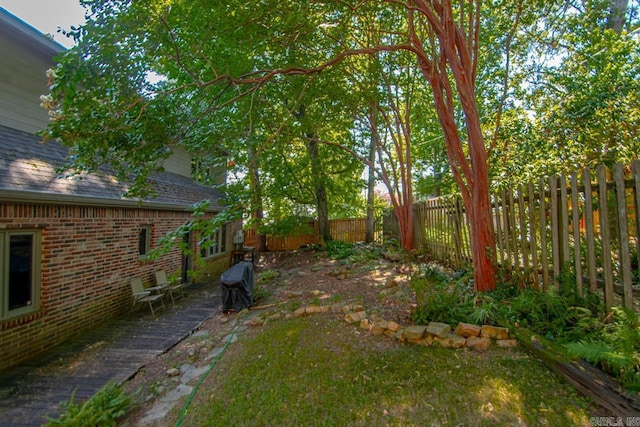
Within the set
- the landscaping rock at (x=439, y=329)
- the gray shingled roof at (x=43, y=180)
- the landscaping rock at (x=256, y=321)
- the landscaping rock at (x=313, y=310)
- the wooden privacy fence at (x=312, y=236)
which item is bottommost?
the landscaping rock at (x=256, y=321)

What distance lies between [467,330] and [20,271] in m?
6.20

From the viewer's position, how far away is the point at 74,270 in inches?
204

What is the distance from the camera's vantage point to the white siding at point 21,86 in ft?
17.3

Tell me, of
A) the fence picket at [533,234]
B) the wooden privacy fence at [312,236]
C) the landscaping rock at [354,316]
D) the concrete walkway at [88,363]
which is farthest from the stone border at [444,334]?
the wooden privacy fence at [312,236]

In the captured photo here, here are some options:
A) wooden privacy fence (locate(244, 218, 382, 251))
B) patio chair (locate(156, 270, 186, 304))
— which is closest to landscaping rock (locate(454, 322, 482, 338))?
patio chair (locate(156, 270, 186, 304))

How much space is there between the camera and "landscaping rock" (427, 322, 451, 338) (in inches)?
125

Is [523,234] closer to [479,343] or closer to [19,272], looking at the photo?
[479,343]

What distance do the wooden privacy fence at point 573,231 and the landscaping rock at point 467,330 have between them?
125 centimetres

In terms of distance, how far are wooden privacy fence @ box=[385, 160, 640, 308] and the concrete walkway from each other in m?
5.47

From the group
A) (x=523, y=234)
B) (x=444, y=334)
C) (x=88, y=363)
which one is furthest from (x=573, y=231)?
(x=88, y=363)

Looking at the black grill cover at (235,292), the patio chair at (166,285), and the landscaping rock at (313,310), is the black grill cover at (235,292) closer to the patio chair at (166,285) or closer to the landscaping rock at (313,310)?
the landscaping rock at (313,310)

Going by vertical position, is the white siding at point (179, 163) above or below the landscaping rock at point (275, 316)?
above

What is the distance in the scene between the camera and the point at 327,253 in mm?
11117

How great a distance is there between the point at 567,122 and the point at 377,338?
5.54 meters
